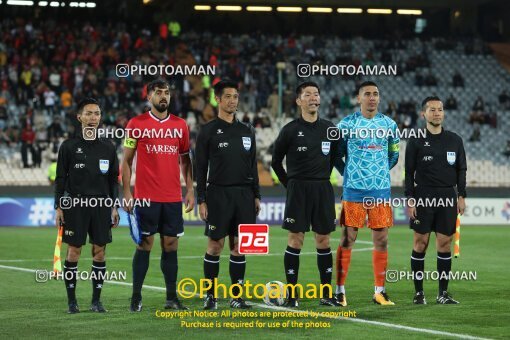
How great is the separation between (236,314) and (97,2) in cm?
3240

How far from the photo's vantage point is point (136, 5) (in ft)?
139

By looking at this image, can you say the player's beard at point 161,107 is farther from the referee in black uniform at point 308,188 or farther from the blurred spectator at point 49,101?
the blurred spectator at point 49,101

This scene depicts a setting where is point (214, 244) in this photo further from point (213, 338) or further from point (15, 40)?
point (15, 40)

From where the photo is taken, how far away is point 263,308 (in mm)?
10828

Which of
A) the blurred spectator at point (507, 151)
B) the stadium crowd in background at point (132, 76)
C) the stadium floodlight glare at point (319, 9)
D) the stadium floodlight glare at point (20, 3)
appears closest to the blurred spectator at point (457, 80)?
the stadium crowd in background at point (132, 76)

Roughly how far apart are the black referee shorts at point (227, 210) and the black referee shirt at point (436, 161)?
76.7 inches

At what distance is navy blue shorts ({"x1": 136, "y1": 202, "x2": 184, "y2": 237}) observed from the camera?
34.8 feet

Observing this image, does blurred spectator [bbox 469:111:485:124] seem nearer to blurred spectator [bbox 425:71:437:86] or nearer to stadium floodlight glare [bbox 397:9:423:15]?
blurred spectator [bbox 425:71:437:86]

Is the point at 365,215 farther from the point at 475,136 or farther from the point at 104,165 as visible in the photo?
the point at 475,136

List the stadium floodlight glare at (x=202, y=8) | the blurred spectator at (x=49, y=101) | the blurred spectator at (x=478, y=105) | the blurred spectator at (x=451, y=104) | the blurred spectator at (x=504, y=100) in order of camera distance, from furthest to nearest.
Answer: the stadium floodlight glare at (x=202, y=8) → the blurred spectator at (x=504, y=100) → the blurred spectator at (x=451, y=104) → the blurred spectator at (x=478, y=105) → the blurred spectator at (x=49, y=101)

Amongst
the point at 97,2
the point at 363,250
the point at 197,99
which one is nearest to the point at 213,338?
the point at 363,250

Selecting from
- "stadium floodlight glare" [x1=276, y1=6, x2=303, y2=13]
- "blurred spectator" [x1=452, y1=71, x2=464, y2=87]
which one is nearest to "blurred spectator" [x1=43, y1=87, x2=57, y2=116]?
"stadium floodlight glare" [x1=276, y1=6, x2=303, y2=13]

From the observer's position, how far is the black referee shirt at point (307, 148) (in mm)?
11211

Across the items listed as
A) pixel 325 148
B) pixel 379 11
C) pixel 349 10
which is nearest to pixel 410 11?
pixel 379 11
